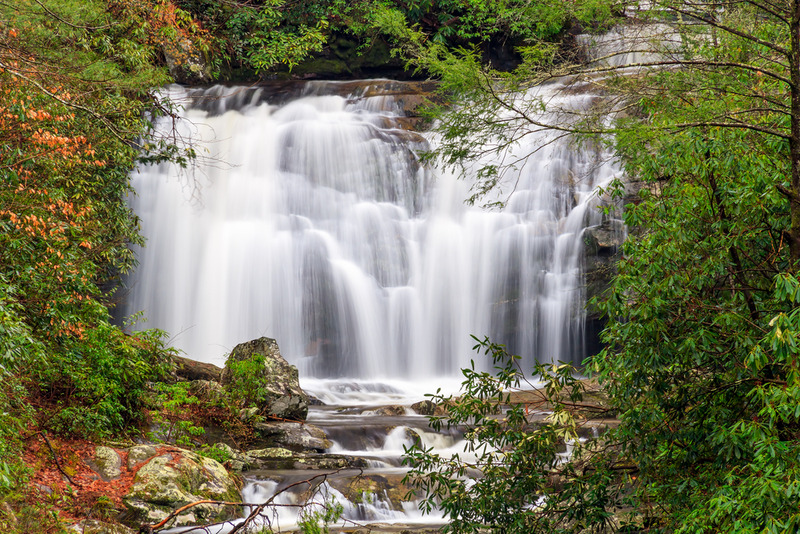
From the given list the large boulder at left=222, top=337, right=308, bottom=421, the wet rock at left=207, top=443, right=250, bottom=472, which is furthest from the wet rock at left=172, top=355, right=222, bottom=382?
the wet rock at left=207, top=443, right=250, bottom=472

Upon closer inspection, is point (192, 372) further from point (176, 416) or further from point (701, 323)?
point (701, 323)

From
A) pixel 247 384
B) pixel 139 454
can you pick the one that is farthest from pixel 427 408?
pixel 139 454

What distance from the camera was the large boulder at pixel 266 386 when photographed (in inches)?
440

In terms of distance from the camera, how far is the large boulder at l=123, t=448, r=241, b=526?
23.9 ft

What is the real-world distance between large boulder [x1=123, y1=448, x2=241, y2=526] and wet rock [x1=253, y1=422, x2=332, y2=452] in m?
1.75

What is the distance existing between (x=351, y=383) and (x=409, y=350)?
1.96m

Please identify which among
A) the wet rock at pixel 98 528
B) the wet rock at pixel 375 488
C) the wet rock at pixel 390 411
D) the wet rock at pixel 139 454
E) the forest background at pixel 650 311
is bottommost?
the wet rock at pixel 375 488

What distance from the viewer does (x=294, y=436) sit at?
10398mm

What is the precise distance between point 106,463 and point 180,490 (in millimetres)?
971

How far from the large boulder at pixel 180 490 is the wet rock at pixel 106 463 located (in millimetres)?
269

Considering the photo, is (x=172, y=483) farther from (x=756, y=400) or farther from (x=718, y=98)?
(x=718, y=98)

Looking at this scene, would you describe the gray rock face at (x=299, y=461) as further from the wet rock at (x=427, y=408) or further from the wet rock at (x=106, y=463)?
the wet rock at (x=427, y=408)

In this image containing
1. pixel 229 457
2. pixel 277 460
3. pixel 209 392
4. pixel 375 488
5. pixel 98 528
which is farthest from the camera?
pixel 209 392

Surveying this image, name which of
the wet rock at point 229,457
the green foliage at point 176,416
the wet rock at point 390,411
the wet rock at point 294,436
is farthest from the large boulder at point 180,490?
the wet rock at point 390,411
